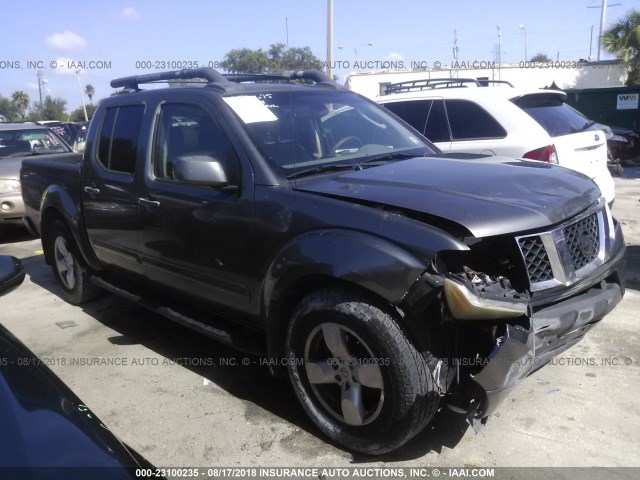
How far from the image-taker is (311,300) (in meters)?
2.96

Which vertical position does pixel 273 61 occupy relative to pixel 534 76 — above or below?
below

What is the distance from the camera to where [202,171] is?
3232 mm

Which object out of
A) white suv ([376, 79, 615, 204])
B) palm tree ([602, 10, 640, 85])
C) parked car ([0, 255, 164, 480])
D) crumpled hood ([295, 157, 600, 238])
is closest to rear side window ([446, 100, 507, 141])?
white suv ([376, 79, 615, 204])

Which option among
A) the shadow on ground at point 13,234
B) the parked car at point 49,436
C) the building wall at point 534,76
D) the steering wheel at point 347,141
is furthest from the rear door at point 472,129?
the building wall at point 534,76

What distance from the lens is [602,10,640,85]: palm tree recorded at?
2317cm

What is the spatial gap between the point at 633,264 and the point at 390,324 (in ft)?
14.1

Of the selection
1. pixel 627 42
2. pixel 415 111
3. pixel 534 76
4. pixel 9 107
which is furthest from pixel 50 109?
pixel 415 111

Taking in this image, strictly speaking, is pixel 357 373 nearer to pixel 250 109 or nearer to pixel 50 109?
pixel 250 109

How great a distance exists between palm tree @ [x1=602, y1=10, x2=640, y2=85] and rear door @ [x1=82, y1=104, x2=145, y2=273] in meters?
24.2

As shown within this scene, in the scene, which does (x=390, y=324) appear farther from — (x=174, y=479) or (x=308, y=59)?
(x=308, y=59)

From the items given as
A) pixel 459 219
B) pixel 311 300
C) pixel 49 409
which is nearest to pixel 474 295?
pixel 459 219

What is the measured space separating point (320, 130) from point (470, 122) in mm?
3175

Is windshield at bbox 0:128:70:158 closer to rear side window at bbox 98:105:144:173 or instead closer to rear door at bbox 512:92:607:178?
rear side window at bbox 98:105:144:173

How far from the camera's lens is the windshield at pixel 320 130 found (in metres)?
3.44
